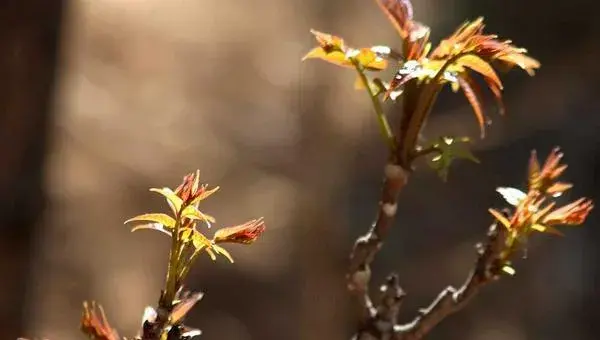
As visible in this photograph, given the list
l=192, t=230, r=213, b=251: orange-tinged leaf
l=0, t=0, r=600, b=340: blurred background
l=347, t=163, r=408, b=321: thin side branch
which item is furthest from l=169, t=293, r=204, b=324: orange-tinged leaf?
l=0, t=0, r=600, b=340: blurred background

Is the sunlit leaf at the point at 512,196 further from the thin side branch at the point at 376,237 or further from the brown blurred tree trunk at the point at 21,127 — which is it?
the brown blurred tree trunk at the point at 21,127

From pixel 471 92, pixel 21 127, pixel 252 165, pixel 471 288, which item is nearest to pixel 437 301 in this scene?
pixel 471 288

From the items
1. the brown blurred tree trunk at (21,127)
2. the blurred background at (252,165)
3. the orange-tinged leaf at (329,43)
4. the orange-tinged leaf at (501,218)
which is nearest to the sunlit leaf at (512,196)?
the orange-tinged leaf at (501,218)

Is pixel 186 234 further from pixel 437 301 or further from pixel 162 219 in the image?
pixel 437 301

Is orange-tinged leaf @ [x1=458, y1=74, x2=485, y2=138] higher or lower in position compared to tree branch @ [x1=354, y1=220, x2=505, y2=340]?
higher

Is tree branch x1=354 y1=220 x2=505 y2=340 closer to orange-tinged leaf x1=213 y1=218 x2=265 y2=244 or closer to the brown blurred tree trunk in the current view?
orange-tinged leaf x1=213 y1=218 x2=265 y2=244

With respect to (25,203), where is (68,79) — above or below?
above

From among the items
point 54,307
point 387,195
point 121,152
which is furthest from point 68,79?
point 387,195

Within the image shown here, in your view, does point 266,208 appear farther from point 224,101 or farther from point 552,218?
point 552,218
